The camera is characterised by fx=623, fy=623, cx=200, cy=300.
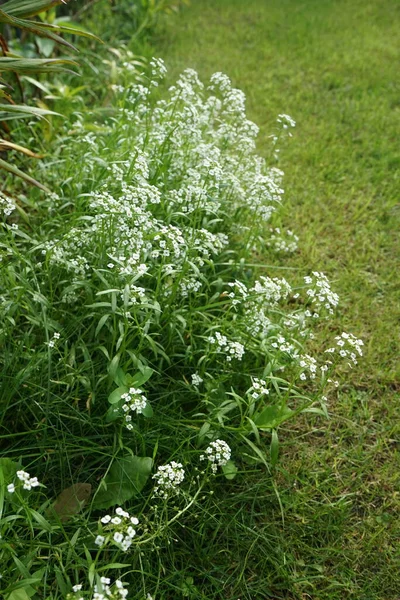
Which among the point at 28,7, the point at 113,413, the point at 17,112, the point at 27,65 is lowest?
the point at 113,413

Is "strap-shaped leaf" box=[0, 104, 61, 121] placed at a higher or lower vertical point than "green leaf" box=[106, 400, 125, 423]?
higher

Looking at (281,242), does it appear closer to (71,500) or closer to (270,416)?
(270,416)

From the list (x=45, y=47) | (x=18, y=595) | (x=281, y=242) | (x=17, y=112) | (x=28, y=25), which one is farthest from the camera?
(x=45, y=47)

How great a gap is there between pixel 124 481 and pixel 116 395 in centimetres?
27

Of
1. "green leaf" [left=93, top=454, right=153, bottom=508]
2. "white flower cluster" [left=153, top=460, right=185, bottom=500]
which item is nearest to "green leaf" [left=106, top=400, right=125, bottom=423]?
"green leaf" [left=93, top=454, right=153, bottom=508]

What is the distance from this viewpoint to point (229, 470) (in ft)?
6.58

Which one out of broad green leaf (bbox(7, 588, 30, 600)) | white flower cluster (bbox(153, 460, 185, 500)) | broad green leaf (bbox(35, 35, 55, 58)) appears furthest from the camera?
broad green leaf (bbox(35, 35, 55, 58))

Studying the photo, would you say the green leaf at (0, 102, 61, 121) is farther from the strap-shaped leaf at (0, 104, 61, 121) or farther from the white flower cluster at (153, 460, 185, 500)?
the white flower cluster at (153, 460, 185, 500)

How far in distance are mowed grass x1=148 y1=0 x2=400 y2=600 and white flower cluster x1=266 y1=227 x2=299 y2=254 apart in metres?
0.07

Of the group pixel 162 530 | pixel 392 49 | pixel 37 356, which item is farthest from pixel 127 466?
pixel 392 49

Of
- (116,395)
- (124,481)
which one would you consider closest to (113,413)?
(116,395)

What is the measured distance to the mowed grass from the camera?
1.93 meters

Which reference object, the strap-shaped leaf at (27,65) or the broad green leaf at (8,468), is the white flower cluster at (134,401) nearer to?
the broad green leaf at (8,468)

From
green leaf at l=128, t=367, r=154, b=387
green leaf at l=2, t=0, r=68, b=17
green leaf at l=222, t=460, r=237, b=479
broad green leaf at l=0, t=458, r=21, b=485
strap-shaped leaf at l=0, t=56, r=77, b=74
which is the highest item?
green leaf at l=2, t=0, r=68, b=17
